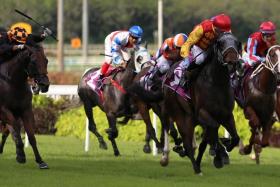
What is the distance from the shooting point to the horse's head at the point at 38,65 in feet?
38.2

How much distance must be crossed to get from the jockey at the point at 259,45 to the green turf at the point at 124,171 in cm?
131

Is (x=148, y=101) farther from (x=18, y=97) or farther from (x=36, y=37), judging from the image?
(x=36, y=37)

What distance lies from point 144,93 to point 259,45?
1645 millimetres

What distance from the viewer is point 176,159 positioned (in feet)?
45.8

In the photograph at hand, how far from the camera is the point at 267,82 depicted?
42.2 ft

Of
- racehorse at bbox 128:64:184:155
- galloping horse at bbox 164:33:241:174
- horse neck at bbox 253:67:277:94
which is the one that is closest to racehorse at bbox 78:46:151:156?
racehorse at bbox 128:64:184:155

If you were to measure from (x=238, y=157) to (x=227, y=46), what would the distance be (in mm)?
4259

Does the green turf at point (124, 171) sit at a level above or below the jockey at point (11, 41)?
below

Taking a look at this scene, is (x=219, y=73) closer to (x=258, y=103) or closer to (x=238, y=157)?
(x=258, y=103)

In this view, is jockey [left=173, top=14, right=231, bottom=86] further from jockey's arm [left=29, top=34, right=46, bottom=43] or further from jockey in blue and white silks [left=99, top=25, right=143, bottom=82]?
jockey in blue and white silks [left=99, top=25, right=143, bottom=82]

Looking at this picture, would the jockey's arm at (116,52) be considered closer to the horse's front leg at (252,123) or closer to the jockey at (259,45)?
the jockey at (259,45)

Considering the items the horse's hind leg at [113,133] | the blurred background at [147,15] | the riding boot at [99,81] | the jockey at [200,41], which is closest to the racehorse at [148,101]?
the horse's hind leg at [113,133]

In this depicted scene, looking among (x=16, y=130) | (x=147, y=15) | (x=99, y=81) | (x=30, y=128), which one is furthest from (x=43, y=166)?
(x=147, y=15)

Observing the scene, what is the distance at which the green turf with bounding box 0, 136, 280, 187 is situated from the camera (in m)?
10.6
